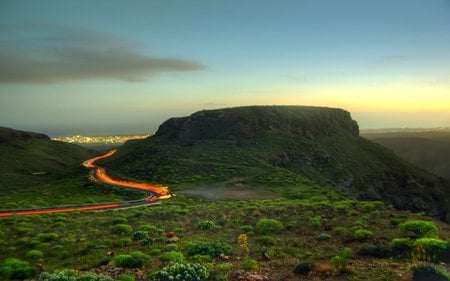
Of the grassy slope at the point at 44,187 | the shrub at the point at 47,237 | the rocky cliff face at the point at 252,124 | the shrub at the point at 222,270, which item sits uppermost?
the rocky cliff face at the point at 252,124

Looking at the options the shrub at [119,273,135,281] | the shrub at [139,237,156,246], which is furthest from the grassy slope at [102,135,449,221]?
the shrub at [119,273,135,281]

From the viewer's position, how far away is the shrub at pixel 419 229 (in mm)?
26438

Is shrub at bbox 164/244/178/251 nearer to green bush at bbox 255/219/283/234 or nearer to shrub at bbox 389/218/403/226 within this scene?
green bush at bbox 255/219/283/234

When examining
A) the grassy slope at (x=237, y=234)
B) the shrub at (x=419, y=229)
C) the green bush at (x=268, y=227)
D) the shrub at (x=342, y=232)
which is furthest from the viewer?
the green bush at (x=268, y=227)

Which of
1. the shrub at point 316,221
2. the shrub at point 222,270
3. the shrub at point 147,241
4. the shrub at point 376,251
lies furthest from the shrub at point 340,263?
the shrub at point 147,241

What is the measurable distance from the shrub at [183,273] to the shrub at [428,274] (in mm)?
9422

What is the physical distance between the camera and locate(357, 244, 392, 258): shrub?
74.4ft

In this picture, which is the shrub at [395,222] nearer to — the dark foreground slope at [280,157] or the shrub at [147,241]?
the shrub at [147,241]

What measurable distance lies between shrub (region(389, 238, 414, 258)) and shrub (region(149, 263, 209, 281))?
11.0m

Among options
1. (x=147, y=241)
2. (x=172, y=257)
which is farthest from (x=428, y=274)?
(x=147, y=241)

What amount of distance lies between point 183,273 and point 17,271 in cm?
984

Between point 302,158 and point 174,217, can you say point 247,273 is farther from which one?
point 302,158

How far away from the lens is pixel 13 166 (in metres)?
180

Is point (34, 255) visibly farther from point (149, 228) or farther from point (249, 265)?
point (249, 265)
